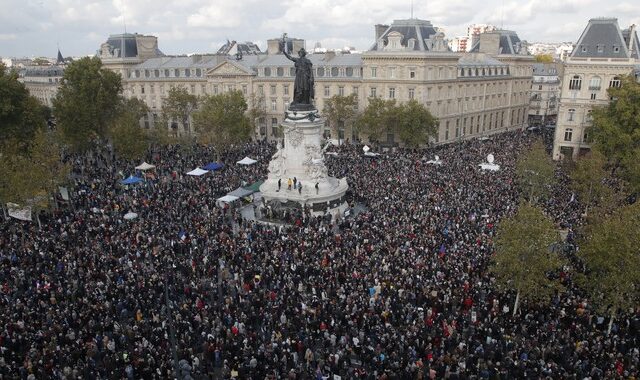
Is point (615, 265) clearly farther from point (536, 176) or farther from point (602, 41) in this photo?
point (602, 41)

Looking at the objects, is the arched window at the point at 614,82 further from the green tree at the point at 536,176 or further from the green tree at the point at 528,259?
the green tree at the point at 528,259

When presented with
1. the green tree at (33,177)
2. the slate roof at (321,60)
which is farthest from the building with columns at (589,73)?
the green tree at (33,177)

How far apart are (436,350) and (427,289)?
15.1 feet

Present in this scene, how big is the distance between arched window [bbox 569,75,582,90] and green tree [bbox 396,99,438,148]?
50.7 ft

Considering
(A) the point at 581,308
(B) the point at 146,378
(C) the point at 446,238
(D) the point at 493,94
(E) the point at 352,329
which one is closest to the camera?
(B) the point at 146,378

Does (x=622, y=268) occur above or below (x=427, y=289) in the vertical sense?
above

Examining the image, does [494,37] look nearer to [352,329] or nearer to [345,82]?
[345,82]

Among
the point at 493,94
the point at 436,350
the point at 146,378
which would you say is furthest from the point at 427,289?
the point at 493,94

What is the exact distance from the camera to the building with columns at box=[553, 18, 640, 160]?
53.5m

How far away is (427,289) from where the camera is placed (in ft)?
79.3

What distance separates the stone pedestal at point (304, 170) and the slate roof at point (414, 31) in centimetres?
3171

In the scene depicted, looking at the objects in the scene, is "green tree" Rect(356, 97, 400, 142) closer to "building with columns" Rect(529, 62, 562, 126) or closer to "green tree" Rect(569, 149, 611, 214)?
"green tree" Rect(569, 149, 611, 214)

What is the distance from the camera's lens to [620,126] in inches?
1880

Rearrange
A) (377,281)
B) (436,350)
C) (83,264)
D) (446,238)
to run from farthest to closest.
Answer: (446,238)
(83,264)
(377,281)
(436,350)
